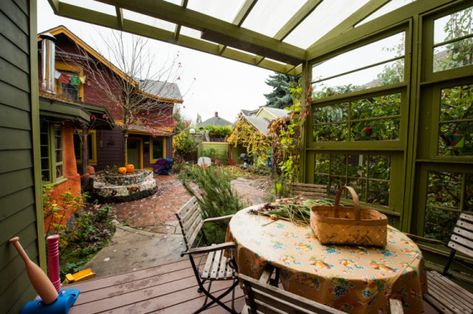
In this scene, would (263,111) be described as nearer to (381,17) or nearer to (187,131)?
(187,131)

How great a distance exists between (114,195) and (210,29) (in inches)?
211

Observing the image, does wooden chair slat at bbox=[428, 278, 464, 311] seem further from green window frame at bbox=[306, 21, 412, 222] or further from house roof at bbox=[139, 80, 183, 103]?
house roof at bbox=[139, 80, 183, 103]

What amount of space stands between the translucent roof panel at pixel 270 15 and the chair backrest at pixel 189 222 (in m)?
2.26

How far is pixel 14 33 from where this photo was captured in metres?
1.42

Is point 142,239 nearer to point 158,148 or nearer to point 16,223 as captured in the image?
point 16,223

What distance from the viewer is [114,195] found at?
5.82 meters

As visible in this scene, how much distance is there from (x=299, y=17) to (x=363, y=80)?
1.14 meters

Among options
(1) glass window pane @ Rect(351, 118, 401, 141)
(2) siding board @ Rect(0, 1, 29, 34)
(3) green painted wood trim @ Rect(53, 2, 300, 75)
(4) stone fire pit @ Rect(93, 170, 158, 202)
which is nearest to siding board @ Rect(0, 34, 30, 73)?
(2) siding board @ Rect(0, 1, 29, 34)

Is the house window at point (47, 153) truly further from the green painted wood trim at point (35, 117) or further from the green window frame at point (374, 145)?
the green window frame at point (374, 145)

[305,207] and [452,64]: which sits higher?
[452,64]

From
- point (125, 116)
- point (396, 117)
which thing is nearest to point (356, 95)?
point (396, 117)

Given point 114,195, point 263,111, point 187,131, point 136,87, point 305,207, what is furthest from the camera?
point 263,111

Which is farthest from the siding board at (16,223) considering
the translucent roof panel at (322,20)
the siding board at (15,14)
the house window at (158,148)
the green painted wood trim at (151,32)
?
the house window at (158,148)

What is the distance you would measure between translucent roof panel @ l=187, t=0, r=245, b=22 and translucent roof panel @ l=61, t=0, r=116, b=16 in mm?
939
